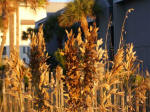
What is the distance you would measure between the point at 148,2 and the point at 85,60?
12.2 meters

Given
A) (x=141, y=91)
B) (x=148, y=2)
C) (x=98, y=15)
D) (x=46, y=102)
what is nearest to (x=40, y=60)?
(x=46, y=102)

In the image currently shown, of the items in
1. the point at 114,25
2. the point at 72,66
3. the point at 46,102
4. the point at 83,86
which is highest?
the point at 114,25

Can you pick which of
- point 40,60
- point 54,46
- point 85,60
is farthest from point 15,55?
point 54,46

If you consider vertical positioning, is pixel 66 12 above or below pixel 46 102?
above

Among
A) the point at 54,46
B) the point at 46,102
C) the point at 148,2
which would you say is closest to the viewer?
the point at 46,102

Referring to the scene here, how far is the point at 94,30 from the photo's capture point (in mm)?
2027

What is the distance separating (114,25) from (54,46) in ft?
49.1

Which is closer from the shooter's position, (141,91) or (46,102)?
(46,102)

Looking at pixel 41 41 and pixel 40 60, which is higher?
pixel 41 41

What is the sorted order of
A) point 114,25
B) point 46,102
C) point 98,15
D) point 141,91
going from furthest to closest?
point 98,15
point 114,25
point 141,91
point 46,102

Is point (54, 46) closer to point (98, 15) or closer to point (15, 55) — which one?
point (98, 15)

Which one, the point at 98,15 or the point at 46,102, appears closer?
the point at 46,102

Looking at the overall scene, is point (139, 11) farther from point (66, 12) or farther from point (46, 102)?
point (46, 102)

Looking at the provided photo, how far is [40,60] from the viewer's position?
2373 millimetres
